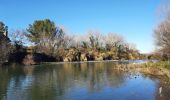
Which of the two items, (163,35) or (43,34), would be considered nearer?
(163,35)

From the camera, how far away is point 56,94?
25.8m

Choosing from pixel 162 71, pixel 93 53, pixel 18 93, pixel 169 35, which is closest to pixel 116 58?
pixel 93 53

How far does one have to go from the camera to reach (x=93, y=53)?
11762 cm

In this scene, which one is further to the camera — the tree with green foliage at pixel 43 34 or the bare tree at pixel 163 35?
the tree with green foliage at pixel 43 34

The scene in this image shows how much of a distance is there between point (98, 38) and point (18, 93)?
107203 millimetres

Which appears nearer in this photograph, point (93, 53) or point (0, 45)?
point (0, 45)

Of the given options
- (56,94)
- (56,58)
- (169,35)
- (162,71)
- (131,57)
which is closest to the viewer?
(56,94)

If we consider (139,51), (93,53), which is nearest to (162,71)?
(93,53)

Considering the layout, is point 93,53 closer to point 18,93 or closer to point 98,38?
Answer: point 98,38

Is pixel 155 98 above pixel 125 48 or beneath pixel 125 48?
beneath

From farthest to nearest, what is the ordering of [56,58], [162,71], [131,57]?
[131,57], [56,58], [162,71]

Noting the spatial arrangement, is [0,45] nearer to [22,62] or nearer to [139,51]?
[22,62]

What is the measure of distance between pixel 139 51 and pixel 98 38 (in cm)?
2215

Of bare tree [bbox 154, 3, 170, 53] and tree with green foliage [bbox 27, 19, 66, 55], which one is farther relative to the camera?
tree with green foliage [bbox 27, 19, 66, 55]
